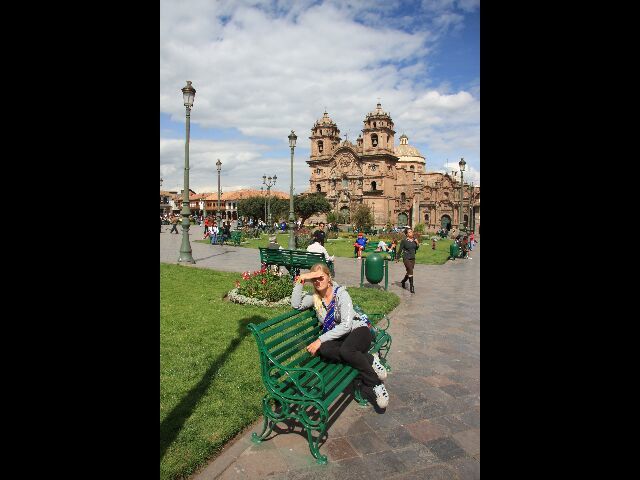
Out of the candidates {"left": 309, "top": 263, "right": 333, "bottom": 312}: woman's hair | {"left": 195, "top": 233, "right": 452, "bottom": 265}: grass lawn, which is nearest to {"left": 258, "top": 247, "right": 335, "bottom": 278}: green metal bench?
{"left": 309, "top": 263, "right": 333, "bottom": 312}: woman's hair

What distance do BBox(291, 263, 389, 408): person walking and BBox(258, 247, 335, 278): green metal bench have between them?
4.71 meters

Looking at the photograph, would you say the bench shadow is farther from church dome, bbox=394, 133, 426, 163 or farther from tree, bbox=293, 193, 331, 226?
church dome, bbox=394, 133, 426, 163

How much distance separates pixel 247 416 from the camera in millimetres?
4031

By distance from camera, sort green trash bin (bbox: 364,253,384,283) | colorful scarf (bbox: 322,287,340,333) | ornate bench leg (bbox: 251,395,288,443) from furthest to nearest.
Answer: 1. green trash bin (bbox: 364,253,384,283)
2. colorful scarf (bbox: 322,287,340,333)
3. ornate bench leg (bbox: 251,395,288,443)

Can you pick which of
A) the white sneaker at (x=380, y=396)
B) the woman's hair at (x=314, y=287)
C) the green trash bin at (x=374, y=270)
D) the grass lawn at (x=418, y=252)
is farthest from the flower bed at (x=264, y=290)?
the grass lawn at (x=418, y=252)

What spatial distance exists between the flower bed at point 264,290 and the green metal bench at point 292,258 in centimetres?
67

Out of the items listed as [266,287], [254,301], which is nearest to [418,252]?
[266,287]

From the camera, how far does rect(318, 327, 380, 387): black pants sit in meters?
4.14

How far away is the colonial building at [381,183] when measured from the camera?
70000 millimetres

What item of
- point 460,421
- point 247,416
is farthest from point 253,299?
point 460,421

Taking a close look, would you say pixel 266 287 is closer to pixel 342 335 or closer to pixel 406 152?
pixel 342 335

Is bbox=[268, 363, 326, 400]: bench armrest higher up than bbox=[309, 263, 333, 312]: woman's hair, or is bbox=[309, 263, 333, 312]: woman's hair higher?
bbox=[309, 263, 333, 312]: woman's hair
